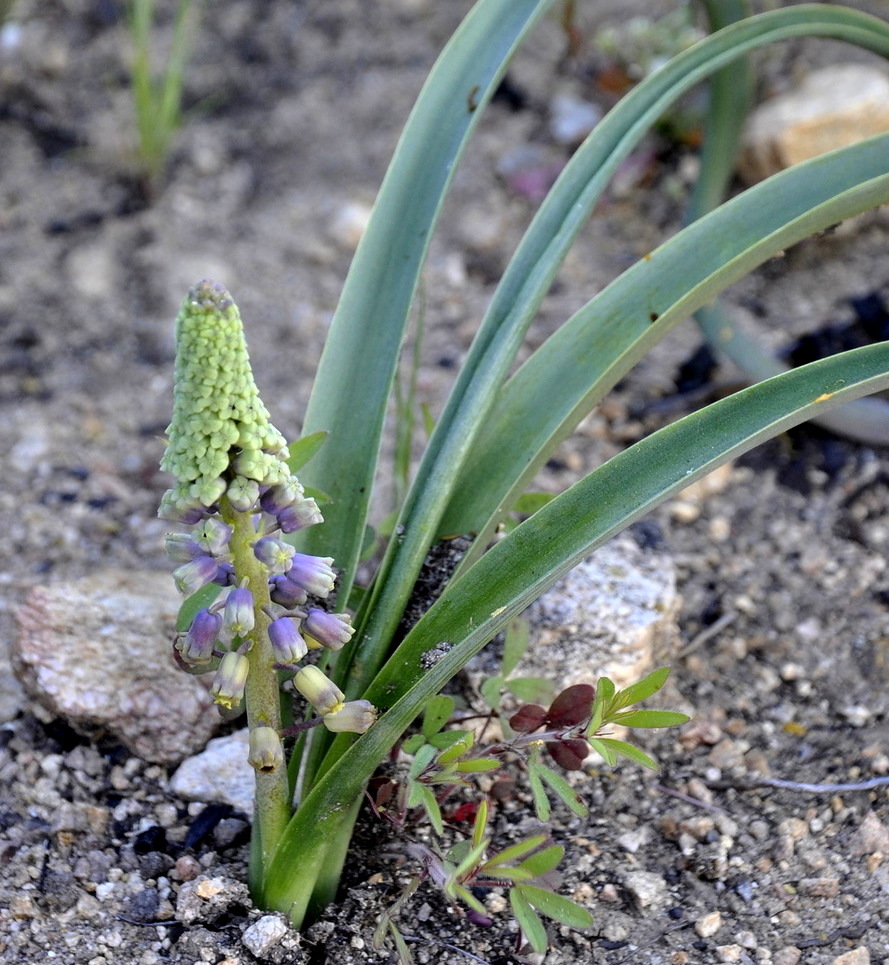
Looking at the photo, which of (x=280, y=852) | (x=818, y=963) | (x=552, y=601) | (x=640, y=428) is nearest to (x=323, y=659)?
(x=280, y=852)

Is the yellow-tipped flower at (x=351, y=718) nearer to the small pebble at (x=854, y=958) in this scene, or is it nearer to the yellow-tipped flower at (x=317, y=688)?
the yellow-tipped flower at (x=317, y=688)

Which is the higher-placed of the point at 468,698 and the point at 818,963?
the point at 468,698

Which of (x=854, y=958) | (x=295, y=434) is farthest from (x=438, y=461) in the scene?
(x=295, y=434)

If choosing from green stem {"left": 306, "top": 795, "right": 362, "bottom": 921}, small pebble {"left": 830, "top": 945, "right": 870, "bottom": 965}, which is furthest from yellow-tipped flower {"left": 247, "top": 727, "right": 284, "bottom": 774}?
small pebble {"left": 830, "top": 945, "right": 870, "bottom": 965}

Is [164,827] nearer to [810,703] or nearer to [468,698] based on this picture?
[468,698]

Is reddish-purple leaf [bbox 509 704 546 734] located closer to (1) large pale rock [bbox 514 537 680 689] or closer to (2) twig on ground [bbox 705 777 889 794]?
(1) large pale rock [bbox 514 537 680 689]

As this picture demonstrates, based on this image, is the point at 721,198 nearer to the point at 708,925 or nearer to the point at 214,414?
the point at 708,925
